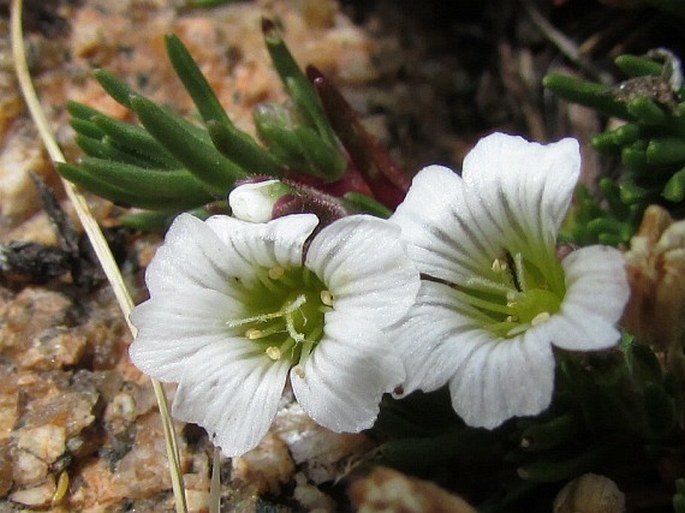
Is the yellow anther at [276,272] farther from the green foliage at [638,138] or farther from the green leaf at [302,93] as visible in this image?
the green foliage at [638,138]

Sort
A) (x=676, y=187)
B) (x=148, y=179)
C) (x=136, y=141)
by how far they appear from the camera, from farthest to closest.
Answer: (x=136, y=141) < (x=148, y=179) < (x=676, y=187)

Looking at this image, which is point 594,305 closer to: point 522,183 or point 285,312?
point 522,183

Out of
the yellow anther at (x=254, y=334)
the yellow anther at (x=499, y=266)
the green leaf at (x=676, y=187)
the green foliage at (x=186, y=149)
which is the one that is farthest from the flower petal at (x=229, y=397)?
the green leaf at (x=676, y=187)

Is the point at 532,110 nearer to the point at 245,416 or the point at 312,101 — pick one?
the point at 312,101

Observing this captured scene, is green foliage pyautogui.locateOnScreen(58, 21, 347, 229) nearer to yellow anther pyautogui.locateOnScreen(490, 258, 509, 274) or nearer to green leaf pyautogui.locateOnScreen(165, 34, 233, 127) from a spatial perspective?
green leaf pyautogui.locateOnScreen(165, 34, 233, 127)

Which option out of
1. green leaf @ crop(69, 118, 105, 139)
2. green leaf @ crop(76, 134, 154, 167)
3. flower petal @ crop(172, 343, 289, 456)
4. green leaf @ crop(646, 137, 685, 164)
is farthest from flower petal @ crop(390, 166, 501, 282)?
green leaf @ crop(69, 118, 105, 139)

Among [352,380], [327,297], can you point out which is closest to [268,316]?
[327,297]

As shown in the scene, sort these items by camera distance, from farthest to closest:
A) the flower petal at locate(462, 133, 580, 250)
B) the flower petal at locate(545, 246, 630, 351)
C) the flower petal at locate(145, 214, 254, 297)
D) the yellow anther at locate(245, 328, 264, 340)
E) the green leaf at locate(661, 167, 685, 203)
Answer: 1. the green leaf at locate(661, 167, 685, 203)
2. the yellow anther at locate(245, 328, 264, 340)
3. the flower petal at locate(145, 214, 254, 297)
4. the flower petal at locate(462, 133, 580, 250)
5. the flower petal at locate(545, 246, 630, 351)
